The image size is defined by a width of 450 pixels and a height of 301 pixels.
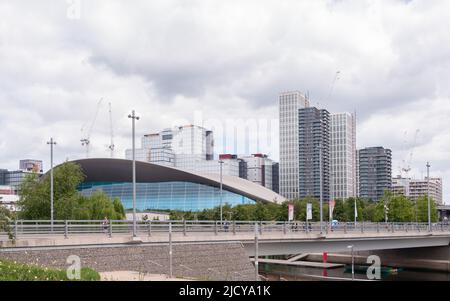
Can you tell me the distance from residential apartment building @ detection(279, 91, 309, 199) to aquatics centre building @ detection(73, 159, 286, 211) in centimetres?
1929

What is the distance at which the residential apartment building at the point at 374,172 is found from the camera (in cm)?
17662

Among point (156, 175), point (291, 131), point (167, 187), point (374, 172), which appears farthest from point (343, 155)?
point (156, 175)

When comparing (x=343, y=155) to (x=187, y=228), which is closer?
(x=187, y=228)

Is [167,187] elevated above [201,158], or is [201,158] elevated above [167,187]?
[201,158]

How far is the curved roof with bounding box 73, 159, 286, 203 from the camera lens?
402 ft

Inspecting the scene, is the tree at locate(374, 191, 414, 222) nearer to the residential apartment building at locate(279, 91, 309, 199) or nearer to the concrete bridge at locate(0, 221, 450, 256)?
the concrete bridge at locate(0, 221, 450, 256)

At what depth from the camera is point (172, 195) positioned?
131250 mm

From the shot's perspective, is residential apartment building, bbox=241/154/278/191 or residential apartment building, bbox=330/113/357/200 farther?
residential apartment building, bbox=241/154/278/191

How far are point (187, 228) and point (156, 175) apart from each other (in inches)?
3731

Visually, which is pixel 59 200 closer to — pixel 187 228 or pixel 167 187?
pixel 187 228

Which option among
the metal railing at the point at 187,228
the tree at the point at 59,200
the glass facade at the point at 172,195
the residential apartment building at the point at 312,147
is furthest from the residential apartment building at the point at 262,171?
the tree at the point at 59,200

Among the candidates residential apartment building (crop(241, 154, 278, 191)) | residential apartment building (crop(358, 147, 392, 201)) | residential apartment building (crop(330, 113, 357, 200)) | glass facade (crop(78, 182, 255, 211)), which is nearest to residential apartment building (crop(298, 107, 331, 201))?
residential apartment building (crop(330, 113, 357, 200))

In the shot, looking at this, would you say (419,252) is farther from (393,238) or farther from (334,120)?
(334,120)
